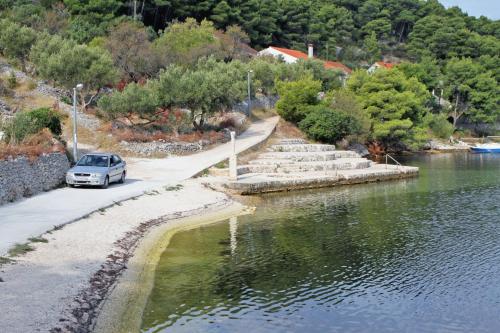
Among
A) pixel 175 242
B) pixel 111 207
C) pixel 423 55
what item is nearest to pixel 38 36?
pixel 111 207

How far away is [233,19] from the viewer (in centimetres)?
9481

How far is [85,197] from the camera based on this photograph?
85.5ft

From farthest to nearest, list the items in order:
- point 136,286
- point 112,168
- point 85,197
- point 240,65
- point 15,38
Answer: point 240,65, point 15,38, point 112,168, point 85,197, point 136,286

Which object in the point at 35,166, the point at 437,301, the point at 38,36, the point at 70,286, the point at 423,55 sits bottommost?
the point at 437,301

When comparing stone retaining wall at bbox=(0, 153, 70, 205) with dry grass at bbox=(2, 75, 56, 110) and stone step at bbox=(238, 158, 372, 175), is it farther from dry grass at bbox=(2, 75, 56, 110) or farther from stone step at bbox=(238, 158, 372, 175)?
dry grass at bbox=(2, 75, 56, 110)

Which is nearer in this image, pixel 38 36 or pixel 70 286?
pixel 70 286

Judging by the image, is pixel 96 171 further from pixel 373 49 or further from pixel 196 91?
pixel 373 49

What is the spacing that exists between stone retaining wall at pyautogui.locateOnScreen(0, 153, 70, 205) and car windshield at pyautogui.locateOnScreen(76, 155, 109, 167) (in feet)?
3.34

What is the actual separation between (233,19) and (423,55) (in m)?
48.5

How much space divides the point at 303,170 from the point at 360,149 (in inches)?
829

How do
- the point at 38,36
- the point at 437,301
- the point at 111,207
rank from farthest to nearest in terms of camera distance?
the point at 38,36
the point at 111,207
the point at 437,301

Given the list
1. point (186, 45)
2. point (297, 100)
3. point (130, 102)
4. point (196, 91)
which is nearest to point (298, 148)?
point (196, 91)

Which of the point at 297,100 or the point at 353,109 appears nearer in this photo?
the point at 297,100

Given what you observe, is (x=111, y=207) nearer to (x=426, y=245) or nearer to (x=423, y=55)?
(x=426, y=245)
